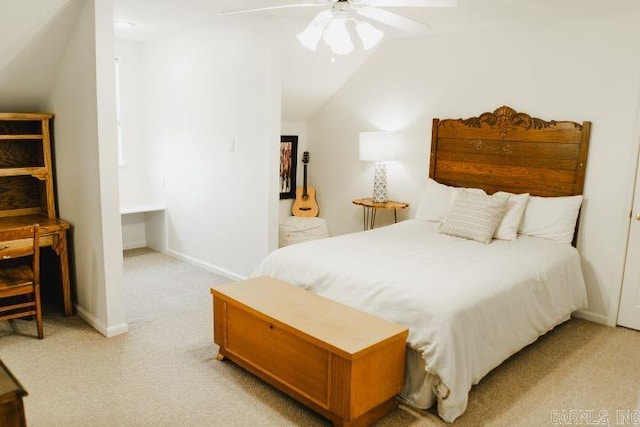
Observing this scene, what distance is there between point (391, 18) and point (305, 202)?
2970mm

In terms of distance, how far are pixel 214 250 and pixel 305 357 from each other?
2.46 m

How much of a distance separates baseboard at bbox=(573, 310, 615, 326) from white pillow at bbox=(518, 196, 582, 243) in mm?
586

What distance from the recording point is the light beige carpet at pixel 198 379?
2.46 m

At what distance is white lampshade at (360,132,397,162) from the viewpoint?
15.0ft

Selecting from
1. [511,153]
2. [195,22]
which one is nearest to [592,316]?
[511,153]

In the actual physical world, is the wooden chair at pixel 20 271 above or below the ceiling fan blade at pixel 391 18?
below

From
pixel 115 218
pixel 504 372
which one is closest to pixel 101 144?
Result: pixel 115 218

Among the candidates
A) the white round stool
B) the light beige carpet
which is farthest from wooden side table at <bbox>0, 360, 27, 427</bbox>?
the white round stool

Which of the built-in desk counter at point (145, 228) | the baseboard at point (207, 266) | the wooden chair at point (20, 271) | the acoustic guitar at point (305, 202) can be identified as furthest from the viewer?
the acoustic guitar at point (305, 202)

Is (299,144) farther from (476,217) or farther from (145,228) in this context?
(476,217)

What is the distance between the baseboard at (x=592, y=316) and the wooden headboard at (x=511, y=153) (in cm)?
89

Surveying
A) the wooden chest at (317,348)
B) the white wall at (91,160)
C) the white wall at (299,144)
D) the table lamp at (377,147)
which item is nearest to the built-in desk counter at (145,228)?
the white wall at (299,144)

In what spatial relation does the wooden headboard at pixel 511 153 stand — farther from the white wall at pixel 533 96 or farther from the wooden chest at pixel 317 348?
the wooden chest at pixel 317 348

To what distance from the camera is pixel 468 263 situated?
3.03 m
